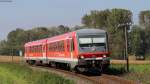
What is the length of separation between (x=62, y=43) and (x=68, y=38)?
325 cm

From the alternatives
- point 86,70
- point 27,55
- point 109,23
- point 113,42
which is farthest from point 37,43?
point 109,23

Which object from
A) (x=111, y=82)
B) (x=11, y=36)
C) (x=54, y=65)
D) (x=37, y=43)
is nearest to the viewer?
(x=111, y=82)

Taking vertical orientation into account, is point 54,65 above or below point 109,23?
below

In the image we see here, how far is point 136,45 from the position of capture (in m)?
106

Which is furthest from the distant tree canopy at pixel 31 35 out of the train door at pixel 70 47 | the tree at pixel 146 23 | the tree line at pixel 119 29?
the train door at pixel 70 47

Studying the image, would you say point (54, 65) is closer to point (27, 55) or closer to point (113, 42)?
point (27, 55)

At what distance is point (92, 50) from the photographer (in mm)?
31656

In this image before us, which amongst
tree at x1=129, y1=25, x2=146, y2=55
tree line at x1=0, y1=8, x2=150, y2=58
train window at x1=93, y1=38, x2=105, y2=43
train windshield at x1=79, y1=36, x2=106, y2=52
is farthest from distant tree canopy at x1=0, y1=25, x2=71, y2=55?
train window at x1=93, y1=38, x2=105, y2=43

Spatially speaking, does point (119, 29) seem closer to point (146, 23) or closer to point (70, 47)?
point (146, 23)

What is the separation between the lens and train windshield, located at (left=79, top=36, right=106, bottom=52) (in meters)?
31.8

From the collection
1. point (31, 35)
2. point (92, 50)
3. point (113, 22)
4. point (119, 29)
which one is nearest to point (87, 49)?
point (92, 50)

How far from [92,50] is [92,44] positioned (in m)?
0.56

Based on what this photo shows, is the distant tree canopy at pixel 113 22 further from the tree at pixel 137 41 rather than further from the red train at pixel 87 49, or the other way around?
the red train at pixel 87 49

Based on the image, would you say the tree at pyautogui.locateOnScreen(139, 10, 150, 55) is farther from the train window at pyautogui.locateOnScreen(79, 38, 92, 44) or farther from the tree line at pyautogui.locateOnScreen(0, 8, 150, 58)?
the train window at pyautogui.locateOnScreen(79, 38, 92, 44)
